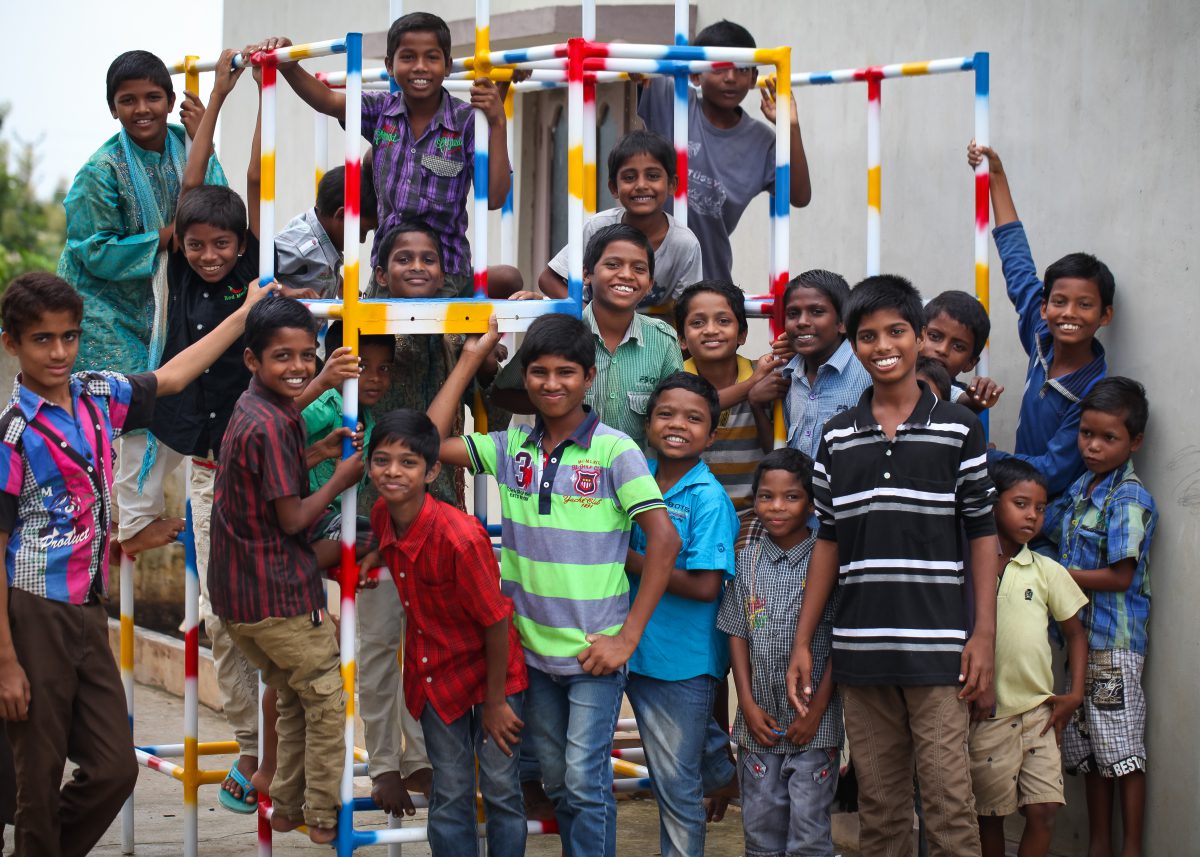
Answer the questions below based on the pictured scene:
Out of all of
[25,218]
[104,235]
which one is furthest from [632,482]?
[25,218]

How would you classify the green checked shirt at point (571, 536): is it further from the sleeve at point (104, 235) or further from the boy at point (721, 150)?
the sleeve at point (104, 235)

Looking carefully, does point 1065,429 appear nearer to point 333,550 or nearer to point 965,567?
point 965,567

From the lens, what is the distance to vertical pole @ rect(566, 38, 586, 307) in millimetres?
4008

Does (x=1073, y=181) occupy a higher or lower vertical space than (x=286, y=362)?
higher

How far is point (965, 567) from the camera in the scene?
393cm

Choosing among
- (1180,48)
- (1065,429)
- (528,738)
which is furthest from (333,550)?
(1180,48)

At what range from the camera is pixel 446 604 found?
153 inches

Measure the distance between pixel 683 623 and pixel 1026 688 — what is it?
0.93 m

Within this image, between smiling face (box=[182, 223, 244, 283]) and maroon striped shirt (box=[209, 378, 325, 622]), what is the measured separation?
1.97 feet

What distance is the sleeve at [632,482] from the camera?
12.7 feet

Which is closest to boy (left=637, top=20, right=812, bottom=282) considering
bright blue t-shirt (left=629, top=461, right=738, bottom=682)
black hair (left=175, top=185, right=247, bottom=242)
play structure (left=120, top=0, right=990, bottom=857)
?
play structure (left=120, top=0, right=990, bottom=857)

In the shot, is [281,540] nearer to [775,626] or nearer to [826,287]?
[775,626]

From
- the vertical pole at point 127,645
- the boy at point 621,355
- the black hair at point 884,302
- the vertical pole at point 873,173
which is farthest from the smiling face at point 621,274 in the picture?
the vertical pole at point 127,645

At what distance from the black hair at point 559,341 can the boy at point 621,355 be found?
229 millimetres
